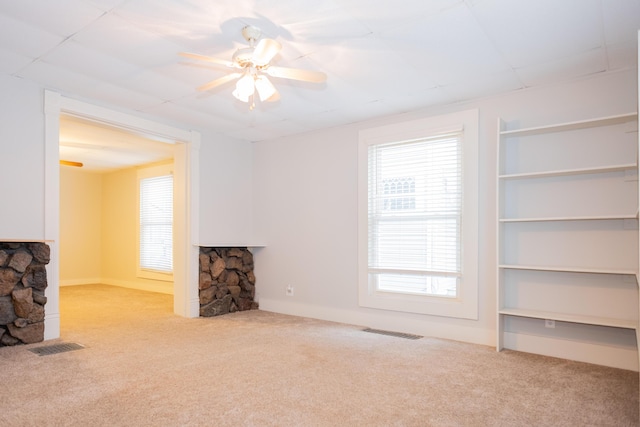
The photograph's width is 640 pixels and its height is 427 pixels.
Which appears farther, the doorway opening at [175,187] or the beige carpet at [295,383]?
the doorway opening at [175,187]

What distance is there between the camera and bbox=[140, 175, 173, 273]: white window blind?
7.01 metres

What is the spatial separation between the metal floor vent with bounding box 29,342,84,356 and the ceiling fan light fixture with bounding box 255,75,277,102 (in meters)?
2.49

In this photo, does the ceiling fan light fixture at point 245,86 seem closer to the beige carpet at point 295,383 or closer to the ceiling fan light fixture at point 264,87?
the ceiling fan light fixture at point 264,87

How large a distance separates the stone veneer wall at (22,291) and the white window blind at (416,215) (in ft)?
9.86

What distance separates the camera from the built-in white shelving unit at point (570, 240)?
3.08m

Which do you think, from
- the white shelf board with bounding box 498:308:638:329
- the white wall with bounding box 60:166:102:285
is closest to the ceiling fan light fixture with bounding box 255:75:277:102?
the white shelf board with bounding box 498:308:638:329

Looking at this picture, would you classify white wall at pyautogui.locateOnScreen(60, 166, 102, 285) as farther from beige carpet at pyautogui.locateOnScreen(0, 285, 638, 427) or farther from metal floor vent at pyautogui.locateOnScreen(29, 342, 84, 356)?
metal floor vent at pyautogui.locateOnScreen(29, 342, 84, 356)

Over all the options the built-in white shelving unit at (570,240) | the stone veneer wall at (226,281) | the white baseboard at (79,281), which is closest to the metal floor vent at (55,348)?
the stone veneer wall at (226,281)

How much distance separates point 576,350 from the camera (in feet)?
10.7

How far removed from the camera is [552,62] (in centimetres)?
304

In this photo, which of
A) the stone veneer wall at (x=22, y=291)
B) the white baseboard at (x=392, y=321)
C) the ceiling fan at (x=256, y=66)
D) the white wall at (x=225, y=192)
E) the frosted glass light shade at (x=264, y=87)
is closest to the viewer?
the ceiling fan at (x=256, y=66)

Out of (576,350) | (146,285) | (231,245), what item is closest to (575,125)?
(576,350)

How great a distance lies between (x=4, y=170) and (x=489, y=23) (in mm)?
3728

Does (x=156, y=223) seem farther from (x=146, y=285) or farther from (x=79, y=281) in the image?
(x=79, y=281)
